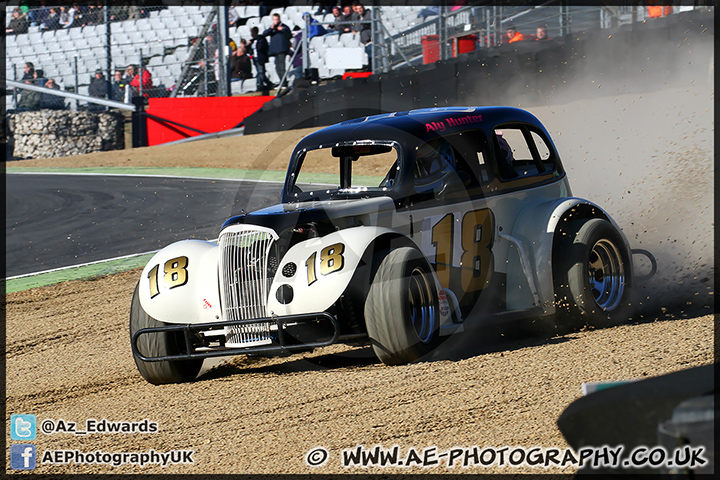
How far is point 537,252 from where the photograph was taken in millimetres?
5512

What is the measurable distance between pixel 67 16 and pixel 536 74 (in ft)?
62.3

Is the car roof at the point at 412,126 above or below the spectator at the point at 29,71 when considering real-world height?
below

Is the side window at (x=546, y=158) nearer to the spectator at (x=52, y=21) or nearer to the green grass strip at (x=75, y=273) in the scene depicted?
the green grass strip at (x=75, y=273)

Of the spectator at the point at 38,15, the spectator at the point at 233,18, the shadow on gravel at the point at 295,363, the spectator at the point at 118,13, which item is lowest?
the shadow on gravel at the point at 295,363

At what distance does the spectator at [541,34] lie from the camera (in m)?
13.0

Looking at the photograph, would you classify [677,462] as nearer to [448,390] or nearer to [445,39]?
[448,390]

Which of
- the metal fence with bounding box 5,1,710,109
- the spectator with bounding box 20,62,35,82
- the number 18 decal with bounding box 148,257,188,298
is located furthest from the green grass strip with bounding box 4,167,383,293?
the spectator with bounding box 20,62,35,82

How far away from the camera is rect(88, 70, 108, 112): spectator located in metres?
21.7

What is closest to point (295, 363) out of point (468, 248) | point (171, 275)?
point (171, 275)

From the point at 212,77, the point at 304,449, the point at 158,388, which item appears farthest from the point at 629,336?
the point at 212,77

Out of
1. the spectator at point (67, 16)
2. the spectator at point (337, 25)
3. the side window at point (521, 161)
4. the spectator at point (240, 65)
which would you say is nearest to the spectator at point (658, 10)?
the side window at point (521, 161)

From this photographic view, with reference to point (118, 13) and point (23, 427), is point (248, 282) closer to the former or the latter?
point (23, 427)

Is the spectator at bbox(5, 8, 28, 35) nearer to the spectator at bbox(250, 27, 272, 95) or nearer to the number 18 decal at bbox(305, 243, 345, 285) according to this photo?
the spectator at bbox(250, 27, 272, 95)

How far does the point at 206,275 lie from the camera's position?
477 cm
